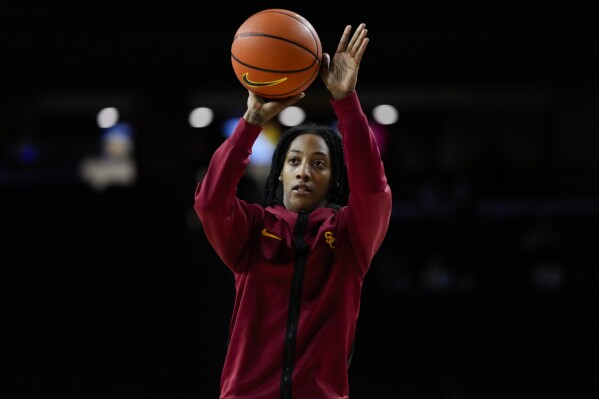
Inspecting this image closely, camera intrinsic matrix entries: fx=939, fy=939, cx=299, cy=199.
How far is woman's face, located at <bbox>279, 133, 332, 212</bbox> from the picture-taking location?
9.42 ft

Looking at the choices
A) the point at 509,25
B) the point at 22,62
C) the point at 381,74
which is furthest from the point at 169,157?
the point at 509,25

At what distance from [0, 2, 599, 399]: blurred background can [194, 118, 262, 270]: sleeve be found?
3711mm

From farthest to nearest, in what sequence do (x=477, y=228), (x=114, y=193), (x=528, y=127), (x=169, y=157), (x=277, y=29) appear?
(x=528, y=127), (x=169, y=157), (x=477, y=228), (x=114, y=193), (x=277, y=29)

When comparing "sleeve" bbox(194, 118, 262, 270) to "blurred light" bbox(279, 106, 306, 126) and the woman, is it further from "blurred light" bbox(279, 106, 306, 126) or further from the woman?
"blurred light" bbox(279, 106, 306, 126)

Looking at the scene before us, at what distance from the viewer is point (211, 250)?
7.84 metres

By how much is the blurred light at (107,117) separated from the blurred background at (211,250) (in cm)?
475

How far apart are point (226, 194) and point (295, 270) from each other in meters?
0.31

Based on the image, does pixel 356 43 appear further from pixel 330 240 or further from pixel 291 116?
pixel 291 116

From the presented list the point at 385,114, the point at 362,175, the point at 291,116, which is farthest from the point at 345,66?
the point at 385,114

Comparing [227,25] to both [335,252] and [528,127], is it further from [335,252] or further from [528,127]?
[528,127]

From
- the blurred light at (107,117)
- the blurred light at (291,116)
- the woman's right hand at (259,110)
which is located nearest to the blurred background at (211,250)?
the woman's right hand at (259,110)

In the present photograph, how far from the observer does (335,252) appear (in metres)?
2.78

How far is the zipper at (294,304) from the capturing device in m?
2.64

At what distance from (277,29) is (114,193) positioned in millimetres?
5666
